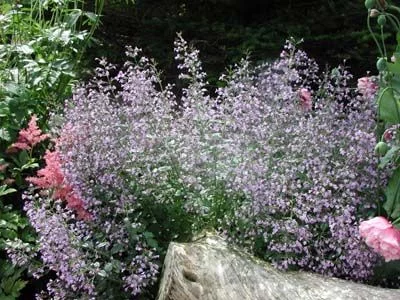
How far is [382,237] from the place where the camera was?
Result: 1.99 meters

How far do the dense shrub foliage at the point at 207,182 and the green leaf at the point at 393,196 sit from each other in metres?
0.07

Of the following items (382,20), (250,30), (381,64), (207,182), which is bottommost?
(207,182)

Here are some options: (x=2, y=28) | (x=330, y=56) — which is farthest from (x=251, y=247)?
(x=330, y=56)

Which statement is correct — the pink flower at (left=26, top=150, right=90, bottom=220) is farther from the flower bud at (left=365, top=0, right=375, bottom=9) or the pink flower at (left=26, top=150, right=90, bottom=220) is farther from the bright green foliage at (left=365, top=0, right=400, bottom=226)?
the flower bud at (left=365, top=0, right=375, bottom=9)

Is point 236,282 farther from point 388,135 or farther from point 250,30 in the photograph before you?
point 250,30

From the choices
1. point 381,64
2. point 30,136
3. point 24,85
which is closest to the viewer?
point 381,64

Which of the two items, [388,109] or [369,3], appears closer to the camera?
[369,3]

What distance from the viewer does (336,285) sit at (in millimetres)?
1999

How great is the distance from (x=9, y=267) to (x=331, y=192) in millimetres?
1388

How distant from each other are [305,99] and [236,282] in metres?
0.90

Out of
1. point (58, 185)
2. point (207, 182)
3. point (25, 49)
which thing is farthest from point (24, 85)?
point (207, 182)

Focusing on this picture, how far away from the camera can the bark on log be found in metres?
1.92

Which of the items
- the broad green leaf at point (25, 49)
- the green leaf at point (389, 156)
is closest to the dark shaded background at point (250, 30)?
the broad green leaf at point (25, 49)

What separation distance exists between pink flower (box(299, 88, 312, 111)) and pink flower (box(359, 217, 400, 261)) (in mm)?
648
